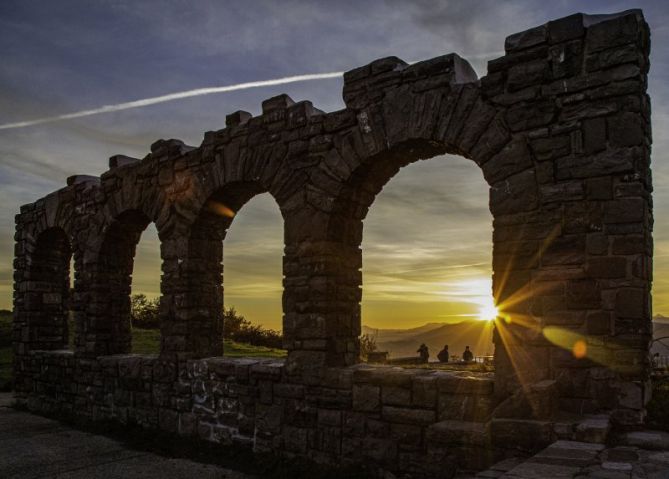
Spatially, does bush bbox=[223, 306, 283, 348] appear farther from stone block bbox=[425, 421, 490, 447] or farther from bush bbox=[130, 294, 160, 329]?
stone block bbox=[425, 421, 490, 447]

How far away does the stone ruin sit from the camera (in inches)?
204

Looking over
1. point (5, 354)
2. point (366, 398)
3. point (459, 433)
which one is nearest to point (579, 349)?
point (459, 433)

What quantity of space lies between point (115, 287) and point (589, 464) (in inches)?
336

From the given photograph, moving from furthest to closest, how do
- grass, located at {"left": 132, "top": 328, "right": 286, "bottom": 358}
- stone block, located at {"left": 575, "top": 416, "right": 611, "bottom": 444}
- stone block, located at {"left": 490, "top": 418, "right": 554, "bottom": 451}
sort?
1. grass, located at {"left": 132, "top": 328, "right": 286, "bottom": 358}
2. stone block, located at {"left": 490, "top": 418, "right": 554, "bottom": 451}
3. stone block, located at {"left": 575, "top": 416, "right": 611, "bottom": 444}

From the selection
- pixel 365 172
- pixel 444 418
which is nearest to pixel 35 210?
pixel 365 172

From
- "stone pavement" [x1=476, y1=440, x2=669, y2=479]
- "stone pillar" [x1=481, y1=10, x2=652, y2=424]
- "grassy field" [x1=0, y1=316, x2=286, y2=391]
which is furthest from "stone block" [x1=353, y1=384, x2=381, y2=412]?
"grassy field" [x1=0, y1=316, x2=286, y2=391]

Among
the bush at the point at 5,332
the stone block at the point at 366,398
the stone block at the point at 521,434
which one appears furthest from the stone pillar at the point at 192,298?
the bush at the point at 5,332

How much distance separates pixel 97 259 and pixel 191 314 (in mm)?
2670

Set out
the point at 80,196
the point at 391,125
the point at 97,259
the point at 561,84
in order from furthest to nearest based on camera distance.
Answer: the point at 80,196, the point at 97,259, the point at 391,125, the point at 561,84

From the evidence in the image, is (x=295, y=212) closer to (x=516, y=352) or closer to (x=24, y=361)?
(x=516, y=352)

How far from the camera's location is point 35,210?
12.5m

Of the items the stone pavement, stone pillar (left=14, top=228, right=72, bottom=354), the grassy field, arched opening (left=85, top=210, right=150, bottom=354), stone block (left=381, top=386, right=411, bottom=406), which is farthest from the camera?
the grassy field

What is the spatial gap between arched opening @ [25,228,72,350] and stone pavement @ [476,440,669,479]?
1033cm

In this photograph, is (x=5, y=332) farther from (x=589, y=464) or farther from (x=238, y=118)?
(x=589, y=464)
